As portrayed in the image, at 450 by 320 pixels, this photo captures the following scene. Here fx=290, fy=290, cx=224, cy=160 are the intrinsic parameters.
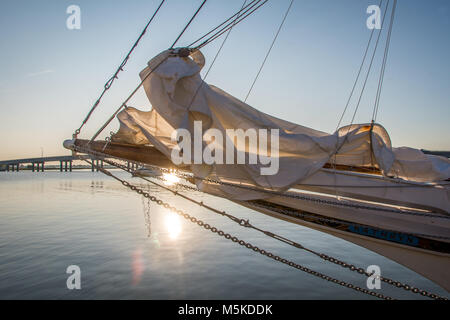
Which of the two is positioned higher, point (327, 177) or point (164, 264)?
point (327, 177)

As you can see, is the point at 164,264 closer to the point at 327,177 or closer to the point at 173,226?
the point at 173,226

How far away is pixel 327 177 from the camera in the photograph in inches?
148

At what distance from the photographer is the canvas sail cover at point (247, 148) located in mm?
3744

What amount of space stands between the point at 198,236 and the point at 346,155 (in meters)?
10.3

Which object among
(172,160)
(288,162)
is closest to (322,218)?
Result: (288,162)

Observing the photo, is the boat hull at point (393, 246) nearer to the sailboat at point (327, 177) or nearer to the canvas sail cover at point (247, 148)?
the sailboat at point (327, 177)

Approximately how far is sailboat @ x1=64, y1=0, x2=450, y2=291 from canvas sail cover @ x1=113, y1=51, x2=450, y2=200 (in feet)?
0.04

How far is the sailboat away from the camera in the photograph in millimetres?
3662

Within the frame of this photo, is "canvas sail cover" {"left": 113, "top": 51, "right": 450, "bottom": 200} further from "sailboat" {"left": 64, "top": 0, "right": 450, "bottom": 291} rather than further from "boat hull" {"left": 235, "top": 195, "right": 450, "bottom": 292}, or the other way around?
"boat hull" {"left": 235, "top": 195, "right": 450, "bottom": 292}

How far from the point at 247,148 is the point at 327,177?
1.11m

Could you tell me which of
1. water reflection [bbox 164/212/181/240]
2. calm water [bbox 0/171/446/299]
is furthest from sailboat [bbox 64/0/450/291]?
water reflection [bbox 164/212/181/240]

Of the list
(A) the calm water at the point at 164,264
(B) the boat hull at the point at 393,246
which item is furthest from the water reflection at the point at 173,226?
(B) the boat hull at the point at 393,246

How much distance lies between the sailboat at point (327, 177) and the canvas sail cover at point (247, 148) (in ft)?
0.04

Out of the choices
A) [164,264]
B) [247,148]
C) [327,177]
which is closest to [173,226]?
[164,264]
